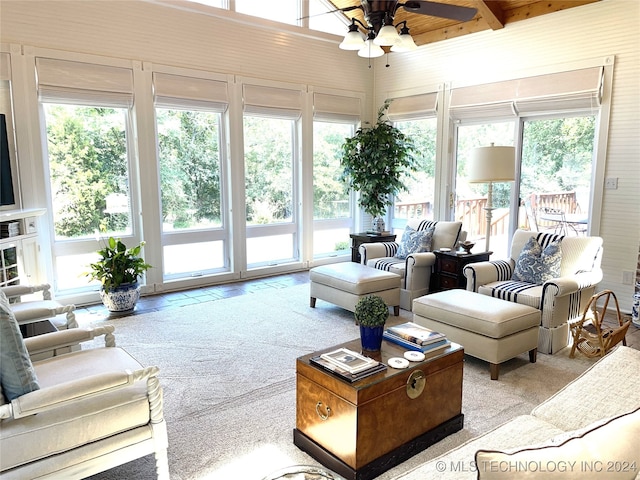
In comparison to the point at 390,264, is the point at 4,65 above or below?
above

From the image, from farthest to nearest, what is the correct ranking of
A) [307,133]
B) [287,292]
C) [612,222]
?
[307,133] → [287,292] → [612,222]

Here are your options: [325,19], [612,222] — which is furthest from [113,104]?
[612,222]

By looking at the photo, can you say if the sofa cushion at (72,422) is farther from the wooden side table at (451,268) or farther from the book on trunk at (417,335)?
the wooden side table at (451,268)

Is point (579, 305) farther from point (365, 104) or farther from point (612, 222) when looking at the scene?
point (365, 104)

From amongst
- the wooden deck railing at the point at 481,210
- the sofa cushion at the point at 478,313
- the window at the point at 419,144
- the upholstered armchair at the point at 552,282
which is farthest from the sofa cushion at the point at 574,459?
the window at the point at 419,144

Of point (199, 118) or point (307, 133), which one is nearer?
point (199, 118)

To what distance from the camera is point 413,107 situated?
21.8 feet

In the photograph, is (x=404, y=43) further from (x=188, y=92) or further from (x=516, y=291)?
(x=188, y=92)

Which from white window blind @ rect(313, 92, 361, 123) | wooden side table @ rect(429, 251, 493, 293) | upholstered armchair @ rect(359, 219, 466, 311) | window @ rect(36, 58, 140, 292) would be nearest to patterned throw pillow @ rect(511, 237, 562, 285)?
wooden side table @ rect(429, 251, 493, 293)

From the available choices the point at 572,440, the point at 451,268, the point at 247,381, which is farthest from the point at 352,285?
the point at 572,440

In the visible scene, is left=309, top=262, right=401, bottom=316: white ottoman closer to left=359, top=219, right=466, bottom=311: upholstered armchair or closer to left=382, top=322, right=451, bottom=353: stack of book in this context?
left=359, top=219, right=466, bottom=311: upholstered armchair

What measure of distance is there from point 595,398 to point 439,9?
292cm

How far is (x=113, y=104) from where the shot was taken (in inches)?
196

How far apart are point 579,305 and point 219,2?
17.3 feet
